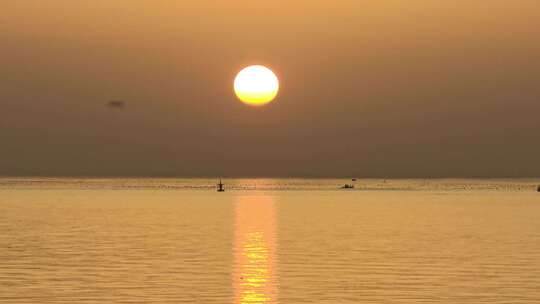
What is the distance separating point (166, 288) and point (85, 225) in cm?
4843

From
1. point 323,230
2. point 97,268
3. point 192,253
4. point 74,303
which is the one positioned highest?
point 323,230

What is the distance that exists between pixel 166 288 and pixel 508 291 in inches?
528

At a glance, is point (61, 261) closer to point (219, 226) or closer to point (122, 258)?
point (122, 258)

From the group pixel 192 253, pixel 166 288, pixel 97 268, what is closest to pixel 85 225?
pixel 192 253

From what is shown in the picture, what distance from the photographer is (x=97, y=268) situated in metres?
48.4

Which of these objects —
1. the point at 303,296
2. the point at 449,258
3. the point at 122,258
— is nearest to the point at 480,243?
the point at 449,258

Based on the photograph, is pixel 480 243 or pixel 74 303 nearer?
pixel 74 303

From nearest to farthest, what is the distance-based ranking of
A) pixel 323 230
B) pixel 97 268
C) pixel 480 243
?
pixel 97 268
pixel 480 243
pixel 323 230

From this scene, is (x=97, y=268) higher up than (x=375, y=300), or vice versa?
(x=97, y=268)

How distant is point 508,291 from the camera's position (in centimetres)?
4003

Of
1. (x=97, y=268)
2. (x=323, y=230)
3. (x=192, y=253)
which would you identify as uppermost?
(x=323, y=230)

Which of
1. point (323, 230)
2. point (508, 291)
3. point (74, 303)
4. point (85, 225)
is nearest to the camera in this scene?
point (74, 303)

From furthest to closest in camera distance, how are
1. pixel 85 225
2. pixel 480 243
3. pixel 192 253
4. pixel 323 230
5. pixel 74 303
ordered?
pixel 85 225 → pixel 323 230 → pixel 480 243 → pixel 192 253 → pixel 74 303

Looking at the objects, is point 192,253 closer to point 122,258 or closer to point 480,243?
point 122,258
